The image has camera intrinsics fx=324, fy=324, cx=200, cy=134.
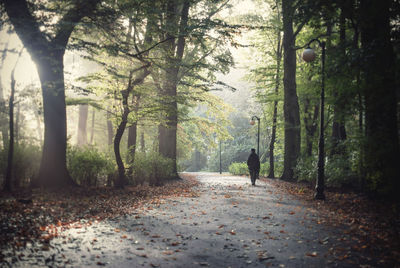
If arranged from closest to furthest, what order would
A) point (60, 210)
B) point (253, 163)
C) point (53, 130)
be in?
1. point (60, 210)
2. point (53, 130)
3. point (253, 163)

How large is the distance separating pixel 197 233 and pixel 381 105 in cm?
613

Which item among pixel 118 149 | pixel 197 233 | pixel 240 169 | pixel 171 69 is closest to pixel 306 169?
pixel 171 69

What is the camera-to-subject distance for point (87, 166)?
1256 centimetres

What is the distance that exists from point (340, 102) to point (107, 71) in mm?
8205

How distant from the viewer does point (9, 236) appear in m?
5.84

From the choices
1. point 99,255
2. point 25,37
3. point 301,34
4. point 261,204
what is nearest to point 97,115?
point 301,34

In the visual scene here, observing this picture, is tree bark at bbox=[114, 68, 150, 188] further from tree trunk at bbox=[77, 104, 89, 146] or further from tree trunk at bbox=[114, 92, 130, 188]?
tree trunk at bbox=[77, 104, 89, 146]

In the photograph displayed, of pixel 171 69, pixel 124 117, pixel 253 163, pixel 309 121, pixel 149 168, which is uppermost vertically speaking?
pixel 171 69

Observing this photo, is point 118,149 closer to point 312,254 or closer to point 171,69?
point 171,69

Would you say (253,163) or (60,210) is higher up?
(253,163)

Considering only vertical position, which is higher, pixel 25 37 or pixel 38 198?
pixel 25 37

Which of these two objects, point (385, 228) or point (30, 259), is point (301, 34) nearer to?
point (385, 228)

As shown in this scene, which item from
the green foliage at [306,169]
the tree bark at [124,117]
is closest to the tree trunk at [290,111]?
the green foliage at [306,169]

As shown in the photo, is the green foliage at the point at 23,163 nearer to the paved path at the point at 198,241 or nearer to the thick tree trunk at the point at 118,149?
the thick tree trunk at the point at 118,149
